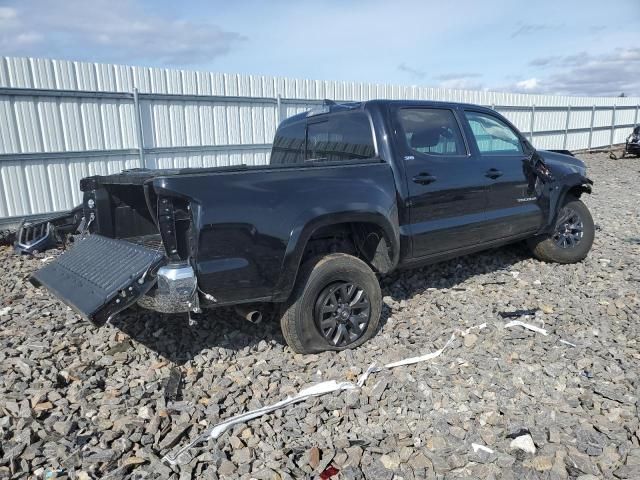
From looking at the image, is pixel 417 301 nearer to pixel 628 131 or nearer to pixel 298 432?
pixel 298 432

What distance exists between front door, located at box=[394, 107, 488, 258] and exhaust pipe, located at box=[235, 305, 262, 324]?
4.81 ft

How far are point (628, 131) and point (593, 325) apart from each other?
89.6ft

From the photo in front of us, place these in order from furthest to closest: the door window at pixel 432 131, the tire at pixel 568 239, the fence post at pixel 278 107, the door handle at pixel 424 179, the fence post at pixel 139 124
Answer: the fence post at pixel 278 107
the fence post at pixel 139 124
the tire at pixel 568 239
the door window at pixel 432 131
the door handle at pixel 424 179

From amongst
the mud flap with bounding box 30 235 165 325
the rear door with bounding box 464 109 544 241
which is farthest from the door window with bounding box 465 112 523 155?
the mud flap with bounding box 30 235 165 325

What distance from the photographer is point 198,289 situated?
295cm

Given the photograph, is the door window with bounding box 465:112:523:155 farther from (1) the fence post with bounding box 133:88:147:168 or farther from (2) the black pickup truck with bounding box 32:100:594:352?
(1) the fence post with bounding box 133:88:147:168

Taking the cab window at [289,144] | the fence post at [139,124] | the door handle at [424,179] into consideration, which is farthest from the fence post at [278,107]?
the door handle at [424,179]

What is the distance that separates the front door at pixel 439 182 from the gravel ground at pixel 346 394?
0.69m

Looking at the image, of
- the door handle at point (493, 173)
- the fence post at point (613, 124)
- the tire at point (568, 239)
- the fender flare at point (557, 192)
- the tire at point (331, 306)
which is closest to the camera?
the tire at point (331, 306)

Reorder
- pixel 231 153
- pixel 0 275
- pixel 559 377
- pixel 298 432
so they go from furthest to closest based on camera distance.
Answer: pixel 231 153 < pixel 0 275 < pixel 559 377 < pixel 298 432

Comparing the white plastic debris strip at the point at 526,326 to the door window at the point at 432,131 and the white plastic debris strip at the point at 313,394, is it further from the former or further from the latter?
the door window at the point at 432,131

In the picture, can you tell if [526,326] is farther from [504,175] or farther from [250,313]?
[250,313]

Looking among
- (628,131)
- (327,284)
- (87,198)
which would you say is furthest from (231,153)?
(628,131)

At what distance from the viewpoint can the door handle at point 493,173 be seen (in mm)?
4602
